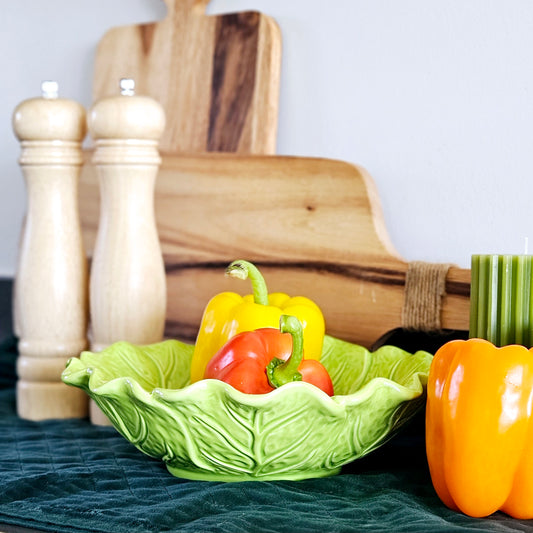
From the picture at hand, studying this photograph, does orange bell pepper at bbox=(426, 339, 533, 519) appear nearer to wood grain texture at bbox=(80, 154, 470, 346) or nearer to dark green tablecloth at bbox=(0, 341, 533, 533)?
dark green tablecloth at bbox=(0, 341, 533, 533)

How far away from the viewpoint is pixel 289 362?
0.69 meters

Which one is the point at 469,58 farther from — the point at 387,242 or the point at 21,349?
the point at 21,349

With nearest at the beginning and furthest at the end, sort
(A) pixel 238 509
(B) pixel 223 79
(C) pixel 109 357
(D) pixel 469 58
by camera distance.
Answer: (A) pixel 238 509 < (C) pixel 109 357 < (D) pixel 469 58 < (B) pixel 223 79

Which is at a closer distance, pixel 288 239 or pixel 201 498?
pixel 201 498

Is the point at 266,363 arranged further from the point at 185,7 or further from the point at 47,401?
the point at 185,7

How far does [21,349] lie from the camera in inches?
39.3

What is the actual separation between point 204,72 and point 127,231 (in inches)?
10.8

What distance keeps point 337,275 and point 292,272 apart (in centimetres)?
6

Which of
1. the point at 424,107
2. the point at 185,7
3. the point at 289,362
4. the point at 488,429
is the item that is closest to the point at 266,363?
the point at 289,362

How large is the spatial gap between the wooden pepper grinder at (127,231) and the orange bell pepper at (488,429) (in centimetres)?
39

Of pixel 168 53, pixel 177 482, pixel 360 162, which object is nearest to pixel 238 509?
pixel 177 482

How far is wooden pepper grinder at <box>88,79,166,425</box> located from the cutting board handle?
8.7 inches

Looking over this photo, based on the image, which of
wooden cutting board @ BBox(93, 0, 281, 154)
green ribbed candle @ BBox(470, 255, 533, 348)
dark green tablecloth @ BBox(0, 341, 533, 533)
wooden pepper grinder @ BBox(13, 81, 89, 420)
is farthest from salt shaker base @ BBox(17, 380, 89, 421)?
green ribbed candle @ BBox(470, 255, 533, 348)

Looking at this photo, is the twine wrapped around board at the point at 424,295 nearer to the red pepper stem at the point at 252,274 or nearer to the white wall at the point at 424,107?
the white wall at the point at 424,107
